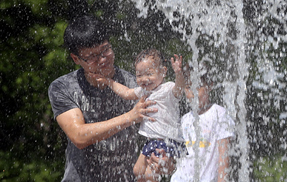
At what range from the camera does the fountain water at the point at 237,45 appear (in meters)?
3.63

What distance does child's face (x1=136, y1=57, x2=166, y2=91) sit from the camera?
2.51 m

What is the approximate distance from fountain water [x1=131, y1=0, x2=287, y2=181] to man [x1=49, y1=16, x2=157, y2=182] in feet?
4.00

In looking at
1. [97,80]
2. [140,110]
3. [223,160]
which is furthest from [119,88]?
[223,160]

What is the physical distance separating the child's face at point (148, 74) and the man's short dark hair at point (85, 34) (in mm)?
278

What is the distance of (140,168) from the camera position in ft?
8.23

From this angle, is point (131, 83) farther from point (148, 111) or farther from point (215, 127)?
point (215, 127)

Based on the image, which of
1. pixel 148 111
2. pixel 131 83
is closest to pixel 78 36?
pixel 131 83

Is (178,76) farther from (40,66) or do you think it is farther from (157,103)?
(40,66)

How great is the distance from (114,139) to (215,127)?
2.03 feet

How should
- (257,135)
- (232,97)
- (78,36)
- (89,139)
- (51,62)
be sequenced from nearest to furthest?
(89,139) < (78,36) < (232,97) < (51,62) < (257,135)

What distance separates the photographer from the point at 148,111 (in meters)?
2.31

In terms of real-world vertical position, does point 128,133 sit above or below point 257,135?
above

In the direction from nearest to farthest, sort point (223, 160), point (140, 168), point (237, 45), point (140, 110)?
point (140, 110) → point (223, 160) → point (140, 168) → point (237, 45)

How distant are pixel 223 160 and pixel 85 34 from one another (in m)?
1.11
